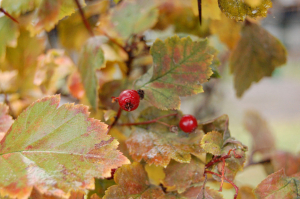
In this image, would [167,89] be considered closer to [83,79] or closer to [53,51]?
[83,79]

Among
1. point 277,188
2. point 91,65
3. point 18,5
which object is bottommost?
point 277,188

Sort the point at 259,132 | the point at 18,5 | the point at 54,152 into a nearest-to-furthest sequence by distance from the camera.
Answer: the point at 54,152, the point at 18,5, the point at 259,132

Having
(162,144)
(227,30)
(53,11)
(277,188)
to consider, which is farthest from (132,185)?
(227,30)

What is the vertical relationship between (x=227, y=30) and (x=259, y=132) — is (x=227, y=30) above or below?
above

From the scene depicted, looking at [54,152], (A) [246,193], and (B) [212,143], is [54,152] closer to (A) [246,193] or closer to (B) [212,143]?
(B) [212,143]

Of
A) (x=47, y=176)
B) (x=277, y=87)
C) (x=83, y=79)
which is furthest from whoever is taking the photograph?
(x=277, y=87)

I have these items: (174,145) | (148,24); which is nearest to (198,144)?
(174,145)

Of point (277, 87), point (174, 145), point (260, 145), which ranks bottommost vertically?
point (277, 87)
